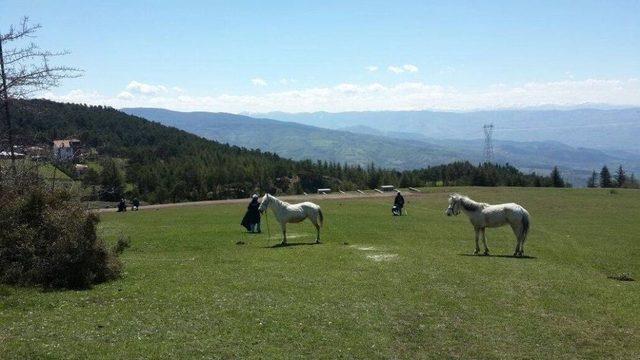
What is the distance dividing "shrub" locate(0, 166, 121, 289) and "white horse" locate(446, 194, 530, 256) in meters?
16.7

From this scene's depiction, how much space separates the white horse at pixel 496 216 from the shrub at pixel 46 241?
16681mm

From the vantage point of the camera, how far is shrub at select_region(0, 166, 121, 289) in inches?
682

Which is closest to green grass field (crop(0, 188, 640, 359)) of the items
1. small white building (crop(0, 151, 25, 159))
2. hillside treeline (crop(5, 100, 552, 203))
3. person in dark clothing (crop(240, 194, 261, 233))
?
small white building (crop(0, 151, 25, 159))

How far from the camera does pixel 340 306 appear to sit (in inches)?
610

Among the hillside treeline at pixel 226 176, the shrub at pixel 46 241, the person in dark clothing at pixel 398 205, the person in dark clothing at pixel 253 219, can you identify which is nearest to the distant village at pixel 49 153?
the shrub at pixel 46 241

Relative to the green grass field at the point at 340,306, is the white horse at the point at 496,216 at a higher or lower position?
higher

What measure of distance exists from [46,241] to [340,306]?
10.3m

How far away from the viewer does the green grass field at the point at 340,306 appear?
1223cm

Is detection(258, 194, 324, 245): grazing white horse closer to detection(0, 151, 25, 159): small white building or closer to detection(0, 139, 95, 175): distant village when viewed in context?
detection(0, 139, 95, 175): distant village

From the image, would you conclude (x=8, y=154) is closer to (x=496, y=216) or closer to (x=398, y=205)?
(x=496, y=216)

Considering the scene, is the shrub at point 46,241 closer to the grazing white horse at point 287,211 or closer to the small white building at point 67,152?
the small white building at point 67,152

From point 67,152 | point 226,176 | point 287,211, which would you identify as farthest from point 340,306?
point 226,176

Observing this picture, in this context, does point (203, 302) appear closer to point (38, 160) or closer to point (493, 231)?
point (38, 160)

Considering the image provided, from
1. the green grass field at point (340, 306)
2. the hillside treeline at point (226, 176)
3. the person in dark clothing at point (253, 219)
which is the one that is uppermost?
the hillside treeline at point (226, 176)
